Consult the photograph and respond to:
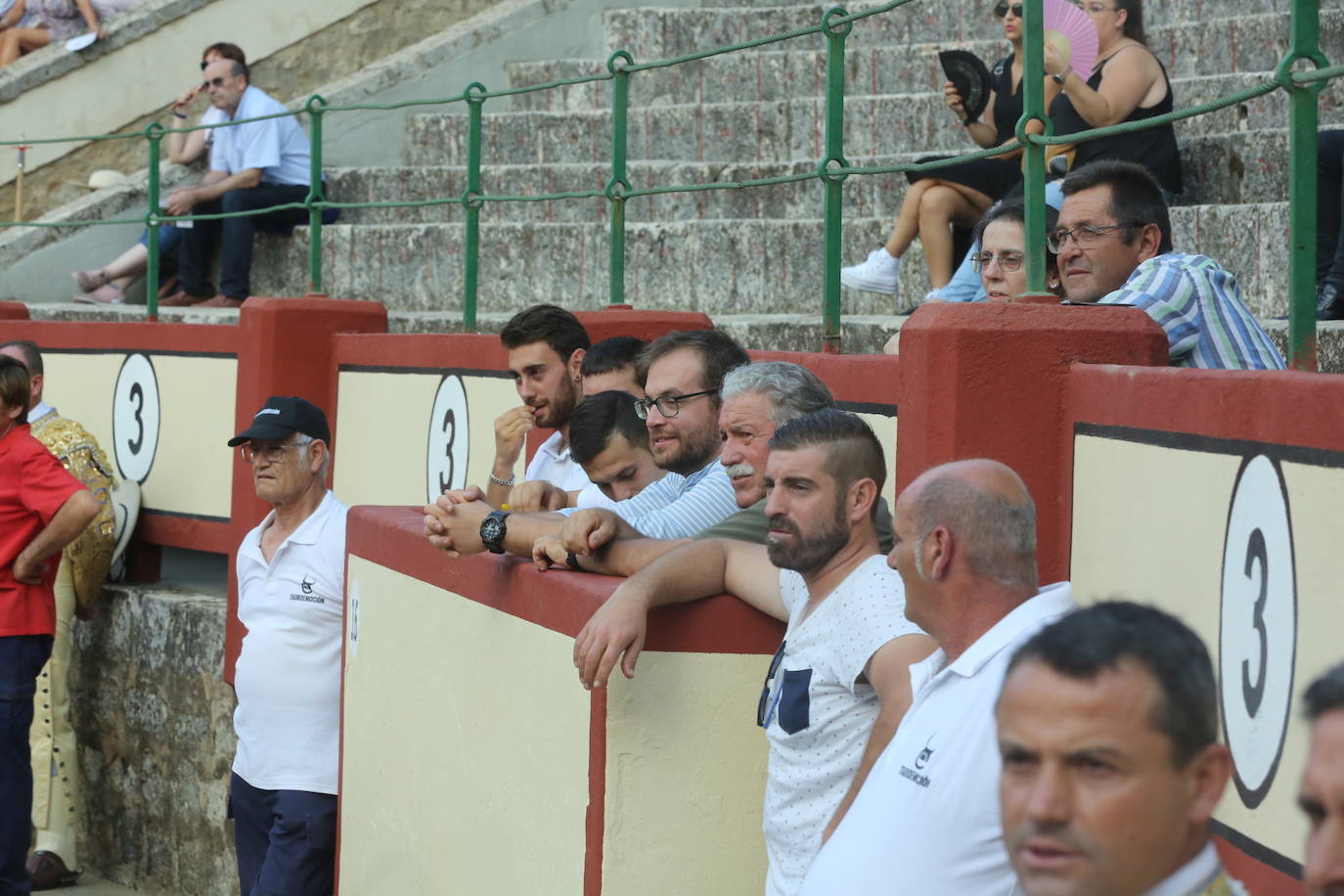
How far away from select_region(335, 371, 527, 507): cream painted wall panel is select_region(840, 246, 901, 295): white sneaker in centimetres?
126

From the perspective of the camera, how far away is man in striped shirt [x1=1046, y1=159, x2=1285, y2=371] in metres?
3.89

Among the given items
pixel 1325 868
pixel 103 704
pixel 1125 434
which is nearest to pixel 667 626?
pixel 1125 434

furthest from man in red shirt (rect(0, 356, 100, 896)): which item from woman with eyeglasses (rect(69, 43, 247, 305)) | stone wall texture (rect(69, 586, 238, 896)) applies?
woman with eyeglasses (rect(69, 43, 247, 305))

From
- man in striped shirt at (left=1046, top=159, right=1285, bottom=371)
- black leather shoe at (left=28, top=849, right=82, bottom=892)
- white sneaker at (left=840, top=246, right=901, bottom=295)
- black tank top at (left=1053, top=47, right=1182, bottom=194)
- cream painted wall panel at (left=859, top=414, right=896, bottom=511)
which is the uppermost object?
black tank top at (left=1053, top=47, right=1182, bottom=194)

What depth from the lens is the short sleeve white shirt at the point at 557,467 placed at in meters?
5.62

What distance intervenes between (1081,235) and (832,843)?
171 cm

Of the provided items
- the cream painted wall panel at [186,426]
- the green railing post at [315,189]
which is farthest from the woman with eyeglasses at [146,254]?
the green railing post at [315,189]

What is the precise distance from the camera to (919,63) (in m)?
9.06

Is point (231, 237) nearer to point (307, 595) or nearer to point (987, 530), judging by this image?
point (307, 595)

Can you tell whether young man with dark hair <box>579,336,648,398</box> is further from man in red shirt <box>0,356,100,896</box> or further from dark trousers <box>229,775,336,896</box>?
man in red shirt <box>0,356,100,896</box>

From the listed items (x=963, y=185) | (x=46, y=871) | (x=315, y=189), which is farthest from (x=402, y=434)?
(x=46, y=871)

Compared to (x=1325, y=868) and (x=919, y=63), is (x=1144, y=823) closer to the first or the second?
(x=1325, y=868)

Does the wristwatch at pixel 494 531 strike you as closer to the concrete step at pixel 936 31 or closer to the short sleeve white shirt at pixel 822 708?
the short sleeve white shirt at pixel 822 708

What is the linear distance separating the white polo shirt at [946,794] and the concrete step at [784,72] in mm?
5233
